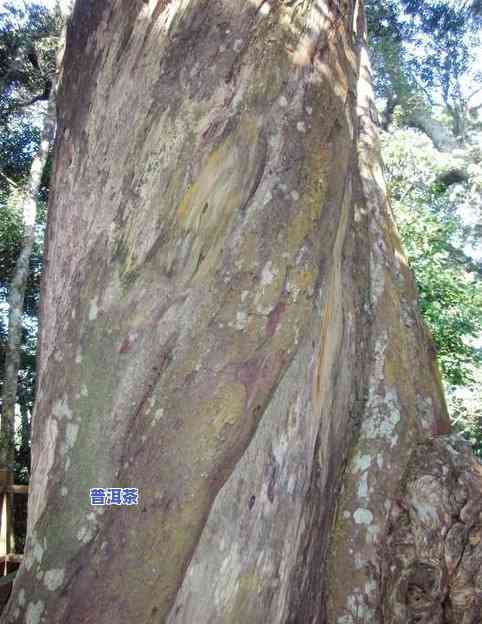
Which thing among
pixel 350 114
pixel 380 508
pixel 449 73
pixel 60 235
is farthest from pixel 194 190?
pixel 449 73

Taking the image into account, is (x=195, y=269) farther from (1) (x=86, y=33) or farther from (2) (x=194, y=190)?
(1) (x=86, y=33)

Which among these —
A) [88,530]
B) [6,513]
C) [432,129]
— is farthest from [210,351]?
[432,129]

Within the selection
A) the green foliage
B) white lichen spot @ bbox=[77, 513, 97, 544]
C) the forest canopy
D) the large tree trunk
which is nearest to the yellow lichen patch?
the large tree trunk

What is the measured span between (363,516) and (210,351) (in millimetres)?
975

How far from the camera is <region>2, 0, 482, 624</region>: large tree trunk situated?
156 cm

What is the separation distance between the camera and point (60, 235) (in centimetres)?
191

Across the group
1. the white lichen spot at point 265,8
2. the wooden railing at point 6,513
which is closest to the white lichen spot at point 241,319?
the white lichen spot at point 265,8

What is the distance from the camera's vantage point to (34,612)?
4.99 ft

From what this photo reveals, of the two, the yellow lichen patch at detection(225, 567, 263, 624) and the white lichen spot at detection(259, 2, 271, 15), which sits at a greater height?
the white lichen spot at detection(259, 2, 271, 15)

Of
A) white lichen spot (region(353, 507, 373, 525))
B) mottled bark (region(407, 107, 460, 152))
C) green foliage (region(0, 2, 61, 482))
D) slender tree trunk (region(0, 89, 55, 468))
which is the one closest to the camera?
white lichen spot (region(353, 507, 373, 525))

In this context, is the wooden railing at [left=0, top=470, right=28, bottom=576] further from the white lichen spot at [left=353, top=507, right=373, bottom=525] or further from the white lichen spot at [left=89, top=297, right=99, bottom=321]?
the white lichen spot at [left=89, top=297, right=99, bottom=321]

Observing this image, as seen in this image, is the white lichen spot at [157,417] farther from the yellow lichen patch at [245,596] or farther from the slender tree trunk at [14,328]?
the slender tree trunk at [14,328]

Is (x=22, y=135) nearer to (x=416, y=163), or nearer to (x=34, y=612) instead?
(x=416, y=163)

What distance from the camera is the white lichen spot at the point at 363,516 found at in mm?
2197
